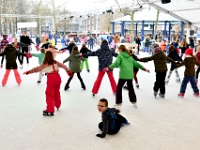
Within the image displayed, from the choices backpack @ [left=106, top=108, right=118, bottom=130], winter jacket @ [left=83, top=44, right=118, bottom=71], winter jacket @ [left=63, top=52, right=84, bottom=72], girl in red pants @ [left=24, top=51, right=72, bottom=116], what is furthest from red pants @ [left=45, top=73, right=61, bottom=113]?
winter jacket @ [left=63, top=52, right=84, bottom=72]

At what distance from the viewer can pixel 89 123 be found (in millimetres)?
4078

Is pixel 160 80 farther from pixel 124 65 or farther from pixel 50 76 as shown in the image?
pixel 50 76

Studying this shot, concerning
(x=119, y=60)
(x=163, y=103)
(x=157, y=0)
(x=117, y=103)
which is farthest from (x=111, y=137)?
(x=157, y=0)

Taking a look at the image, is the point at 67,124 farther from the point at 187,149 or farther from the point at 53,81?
the point at 187,149

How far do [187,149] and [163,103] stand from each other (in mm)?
Result: 2197

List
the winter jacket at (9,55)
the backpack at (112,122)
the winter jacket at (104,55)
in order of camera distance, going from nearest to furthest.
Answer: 1. the backpack at (112,122)
2. the winter jacket at (104,55)
3. the winter jacket at (9,55)

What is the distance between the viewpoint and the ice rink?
331cm

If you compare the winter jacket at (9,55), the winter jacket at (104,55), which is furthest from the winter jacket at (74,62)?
the winter jacket at (9,55)

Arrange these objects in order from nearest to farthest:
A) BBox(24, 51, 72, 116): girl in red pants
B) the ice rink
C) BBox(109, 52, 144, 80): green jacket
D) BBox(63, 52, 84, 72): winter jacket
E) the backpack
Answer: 1. the ice rink
2. the backpack
3. BBox(24, 51, 72, 116): girl in red pants
4. BBox(109, 52, 144, 80): green jacket
5. BBox(63, 52, 84, 72): winter jacket

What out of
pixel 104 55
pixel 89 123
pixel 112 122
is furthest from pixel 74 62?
pixel 112 122

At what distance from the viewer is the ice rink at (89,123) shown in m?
3.31

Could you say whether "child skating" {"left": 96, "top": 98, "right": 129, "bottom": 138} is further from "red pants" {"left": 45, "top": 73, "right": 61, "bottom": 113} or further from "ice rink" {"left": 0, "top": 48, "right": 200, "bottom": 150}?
"red pants" {"left": 45, "top": 73, "right": 61, "bottom": 113}

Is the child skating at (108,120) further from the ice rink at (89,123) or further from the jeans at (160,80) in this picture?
the jeans at (160,80)

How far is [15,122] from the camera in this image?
407 cm
